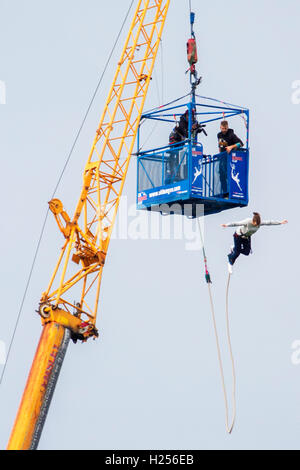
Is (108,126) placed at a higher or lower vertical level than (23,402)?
higher

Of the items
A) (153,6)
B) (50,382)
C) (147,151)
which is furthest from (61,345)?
(153,6)

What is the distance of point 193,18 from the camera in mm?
106438

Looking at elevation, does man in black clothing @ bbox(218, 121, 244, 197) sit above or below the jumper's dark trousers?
above

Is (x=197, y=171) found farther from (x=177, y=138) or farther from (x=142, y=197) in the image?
(x=142, y=197)

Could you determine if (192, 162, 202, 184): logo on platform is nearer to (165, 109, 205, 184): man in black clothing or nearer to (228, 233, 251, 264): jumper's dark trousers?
(165, 109, 205, 184): man in black clothing

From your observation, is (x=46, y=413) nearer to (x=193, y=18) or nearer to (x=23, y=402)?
(x=23, y=402)

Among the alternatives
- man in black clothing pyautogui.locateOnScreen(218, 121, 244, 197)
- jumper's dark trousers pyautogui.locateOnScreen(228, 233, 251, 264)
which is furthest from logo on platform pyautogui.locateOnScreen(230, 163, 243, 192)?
jumper's dark trousers pyautogui.locateOnScreen(228, 233, 251, 264)

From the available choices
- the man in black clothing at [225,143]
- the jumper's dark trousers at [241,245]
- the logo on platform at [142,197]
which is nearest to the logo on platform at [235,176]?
the man in black clothing at [225,143]

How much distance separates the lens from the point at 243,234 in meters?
98.9

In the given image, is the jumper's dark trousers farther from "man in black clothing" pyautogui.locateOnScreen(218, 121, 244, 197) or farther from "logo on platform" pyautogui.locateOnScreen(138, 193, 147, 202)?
"logo on platform" pyautogui.locateOnScreen(138, 193, 147, 202)

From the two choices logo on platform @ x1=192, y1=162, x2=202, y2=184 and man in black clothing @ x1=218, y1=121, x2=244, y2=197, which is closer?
logo on platform @ x1=192, y1=162, x2=202, y2=184

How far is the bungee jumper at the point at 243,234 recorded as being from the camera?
319ft

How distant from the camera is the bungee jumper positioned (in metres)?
97.2

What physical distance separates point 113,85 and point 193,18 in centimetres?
519
